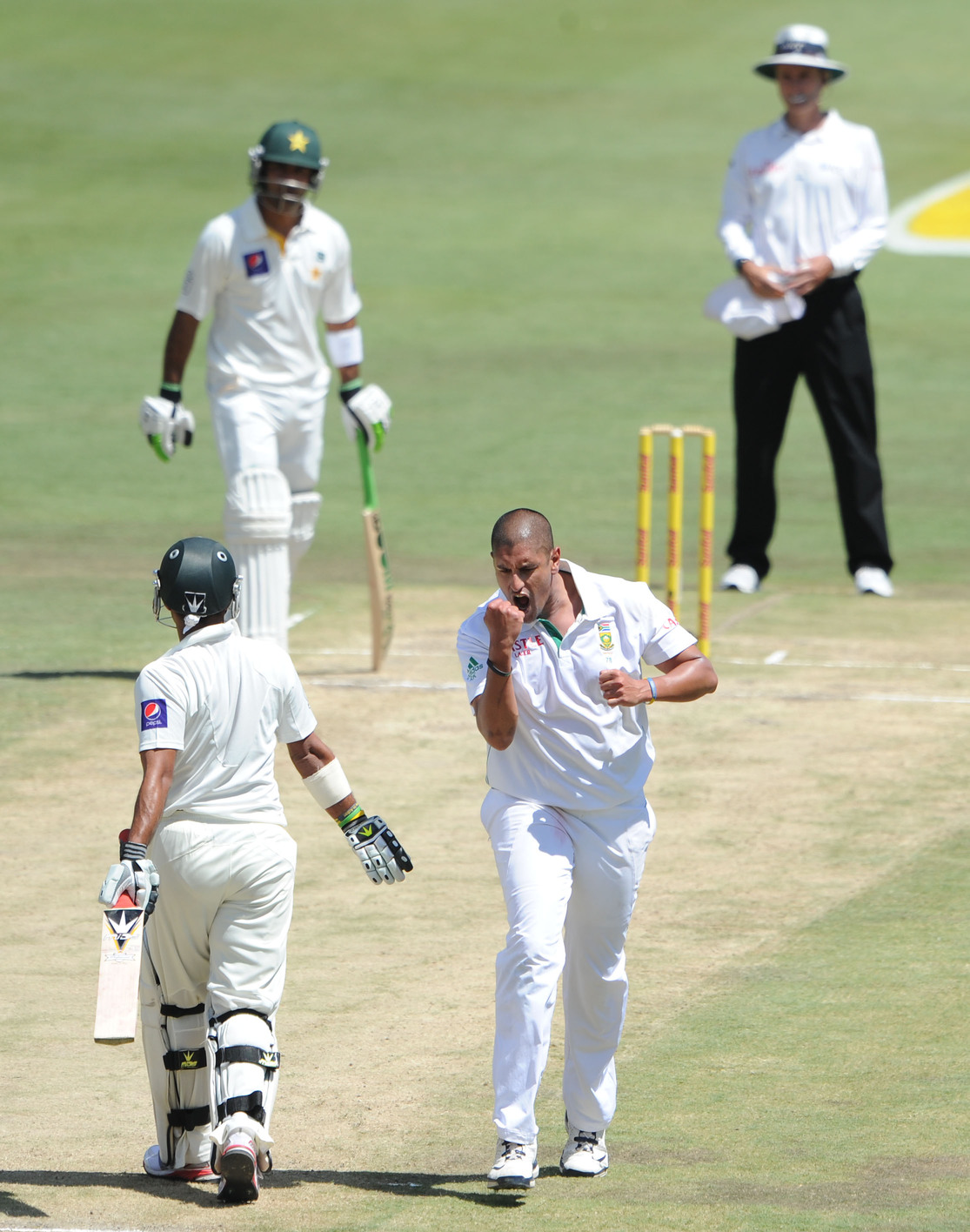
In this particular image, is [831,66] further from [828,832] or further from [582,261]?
[582,261]

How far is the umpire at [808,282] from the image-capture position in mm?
12172

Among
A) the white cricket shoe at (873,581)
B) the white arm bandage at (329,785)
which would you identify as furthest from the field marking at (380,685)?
the white arm bandage at (329,785)

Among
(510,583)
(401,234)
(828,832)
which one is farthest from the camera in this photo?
(401,234)

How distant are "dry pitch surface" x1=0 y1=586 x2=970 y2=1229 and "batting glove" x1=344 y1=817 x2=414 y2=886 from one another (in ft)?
2.29

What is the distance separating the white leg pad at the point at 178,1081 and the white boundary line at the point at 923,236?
60.0ft

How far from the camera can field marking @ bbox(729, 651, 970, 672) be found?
10.9 meters

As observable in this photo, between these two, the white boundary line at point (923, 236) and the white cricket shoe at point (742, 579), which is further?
the white boundary line at point (923, 236)

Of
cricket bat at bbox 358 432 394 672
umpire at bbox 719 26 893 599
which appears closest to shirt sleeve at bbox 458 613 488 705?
cricket bat at bbox 358 432 394 672

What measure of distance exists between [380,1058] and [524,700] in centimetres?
134

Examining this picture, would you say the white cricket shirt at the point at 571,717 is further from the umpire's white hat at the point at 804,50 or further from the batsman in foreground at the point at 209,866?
the umpire's white hat at the point at 804,50

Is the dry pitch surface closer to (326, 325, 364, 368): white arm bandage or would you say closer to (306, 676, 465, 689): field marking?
(306, 676, 465, 689): field marking

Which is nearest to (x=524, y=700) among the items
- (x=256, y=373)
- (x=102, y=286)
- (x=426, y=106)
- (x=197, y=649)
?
(x=197, y=649)

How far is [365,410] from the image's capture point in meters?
11.0

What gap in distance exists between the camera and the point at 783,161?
12.2 m
